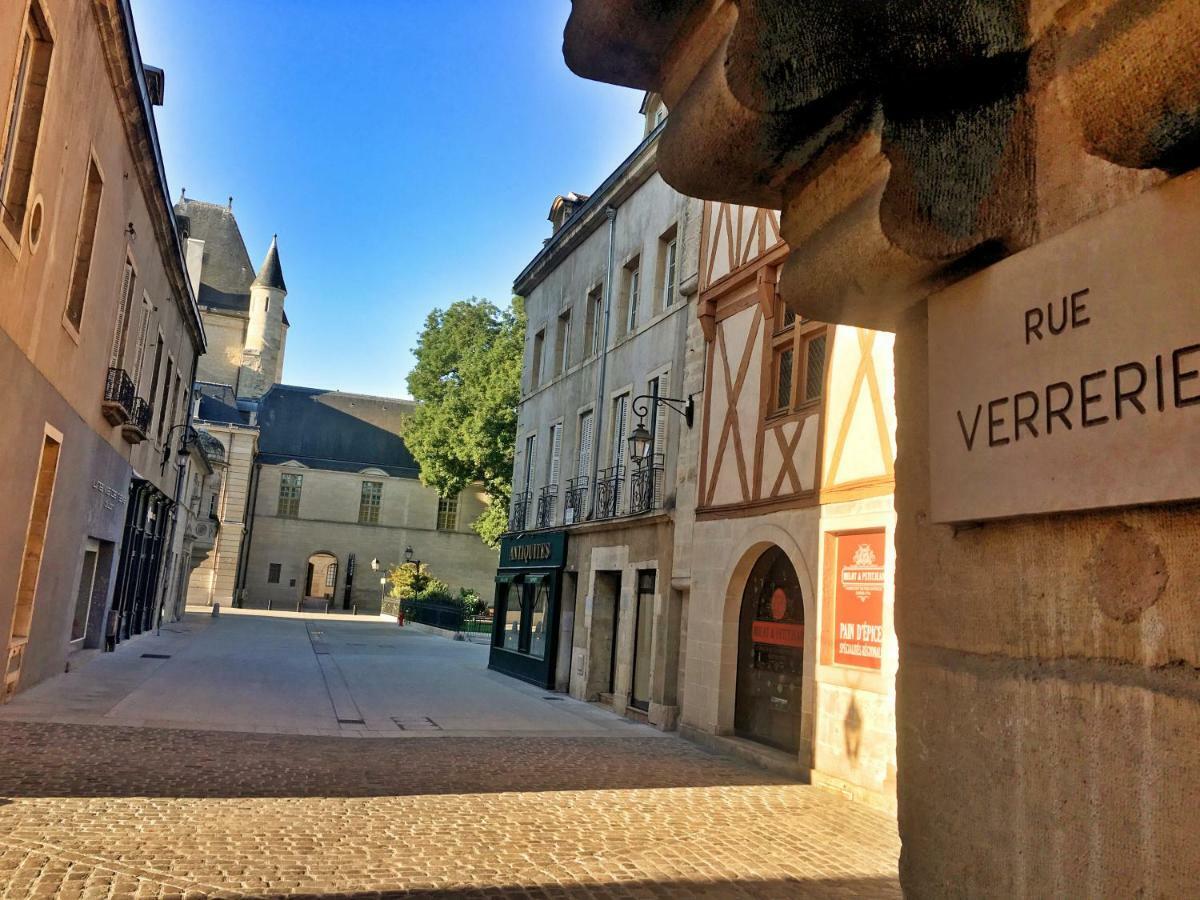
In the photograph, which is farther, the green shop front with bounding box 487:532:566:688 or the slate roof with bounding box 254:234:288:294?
the slate roof with bounding box 254:234:288:294

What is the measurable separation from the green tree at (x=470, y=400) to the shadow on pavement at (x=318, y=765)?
22.8m

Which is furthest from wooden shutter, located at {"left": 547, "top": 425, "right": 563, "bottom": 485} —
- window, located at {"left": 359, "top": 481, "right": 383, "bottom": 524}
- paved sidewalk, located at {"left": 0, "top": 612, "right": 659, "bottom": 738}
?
window, located at {"left": 359, "top": 481, "right": 383, "bottom": 524}

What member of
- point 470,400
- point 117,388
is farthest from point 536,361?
point 470,400

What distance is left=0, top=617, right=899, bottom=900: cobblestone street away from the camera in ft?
15.8

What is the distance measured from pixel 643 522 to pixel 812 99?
11025mm

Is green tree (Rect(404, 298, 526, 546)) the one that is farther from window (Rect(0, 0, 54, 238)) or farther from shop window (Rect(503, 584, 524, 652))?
window (Rect(0, 0, 54, 238))

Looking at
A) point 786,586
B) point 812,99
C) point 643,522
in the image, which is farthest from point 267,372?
point 812,99

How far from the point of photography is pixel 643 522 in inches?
514

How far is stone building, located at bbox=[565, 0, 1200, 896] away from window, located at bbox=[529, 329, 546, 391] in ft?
56.1

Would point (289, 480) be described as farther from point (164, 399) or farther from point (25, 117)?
point (25, 117)

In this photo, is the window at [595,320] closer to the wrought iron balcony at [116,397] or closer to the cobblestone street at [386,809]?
the cobblestone street at [386,809]

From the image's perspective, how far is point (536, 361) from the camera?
65.1ft

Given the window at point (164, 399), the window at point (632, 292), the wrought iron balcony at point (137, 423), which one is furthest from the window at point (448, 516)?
the window at point (632, 292)

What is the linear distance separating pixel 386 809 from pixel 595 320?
11479 mm
